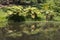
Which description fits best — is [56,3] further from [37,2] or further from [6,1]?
[6,1]

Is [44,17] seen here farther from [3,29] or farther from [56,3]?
[3,29]

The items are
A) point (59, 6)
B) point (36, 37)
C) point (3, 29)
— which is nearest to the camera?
point (36, 37)

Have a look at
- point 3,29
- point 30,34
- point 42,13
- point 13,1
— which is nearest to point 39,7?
point 42,13

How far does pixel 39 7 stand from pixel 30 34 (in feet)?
39.1

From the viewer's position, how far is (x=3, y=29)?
25.4 metres

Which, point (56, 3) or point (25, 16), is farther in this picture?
point (56, 3)

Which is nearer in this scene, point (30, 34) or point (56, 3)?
point (30, 34)

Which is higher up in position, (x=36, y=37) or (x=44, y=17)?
(x=36, y=37)

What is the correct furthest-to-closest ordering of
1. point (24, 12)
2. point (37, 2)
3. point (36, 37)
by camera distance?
point (37, 2), point (24, 12), point (36, 37)

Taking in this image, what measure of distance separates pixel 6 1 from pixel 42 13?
7.65 m

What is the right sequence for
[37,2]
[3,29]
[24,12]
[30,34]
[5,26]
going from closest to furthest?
[30,34], [3,29], [5,26], [24,12], [37,2]

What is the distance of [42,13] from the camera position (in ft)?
105

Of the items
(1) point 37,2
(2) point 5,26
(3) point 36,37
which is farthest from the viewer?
(1) point 37,2

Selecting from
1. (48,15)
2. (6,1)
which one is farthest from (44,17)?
(6,1)
